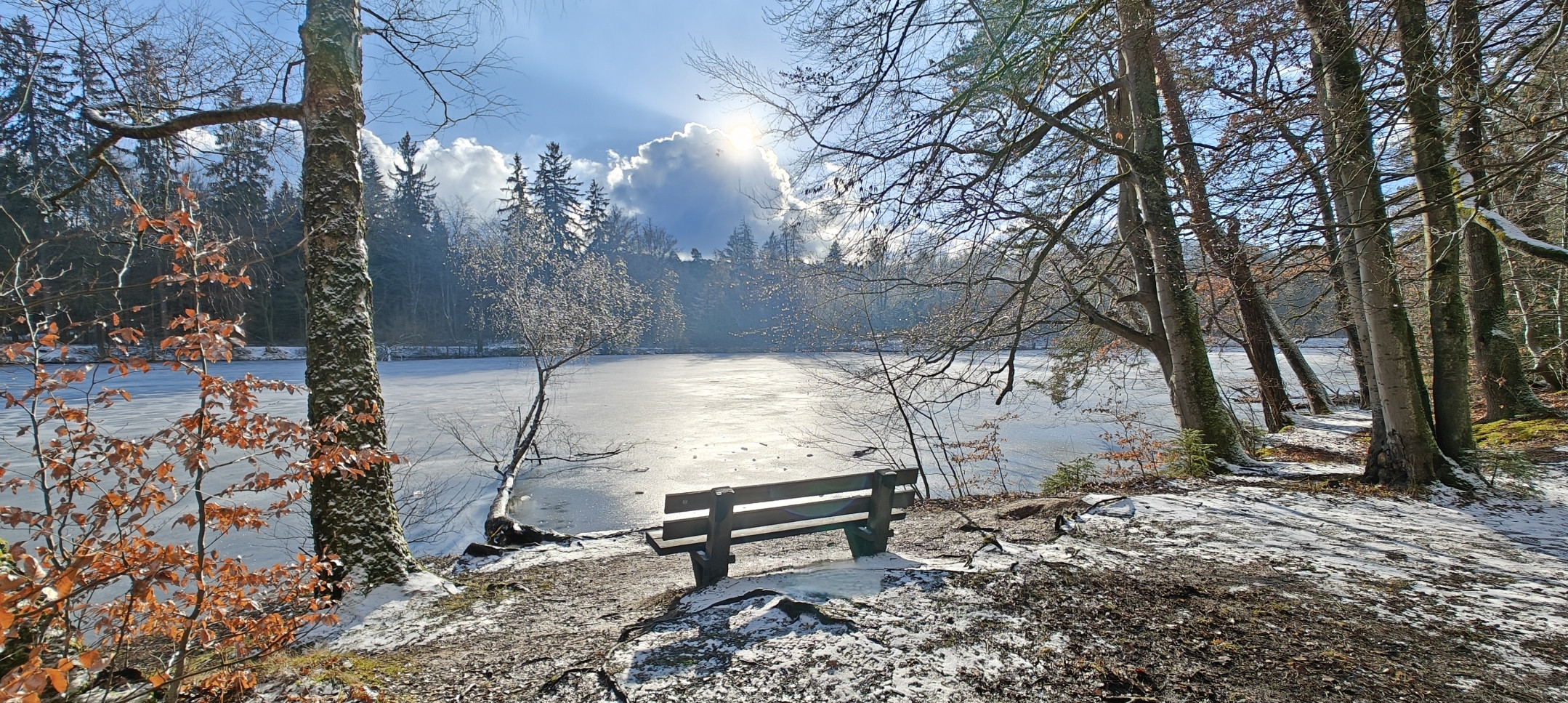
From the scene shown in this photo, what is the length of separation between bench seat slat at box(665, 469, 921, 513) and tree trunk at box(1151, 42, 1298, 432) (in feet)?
8.42

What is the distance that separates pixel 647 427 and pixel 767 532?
10.6m

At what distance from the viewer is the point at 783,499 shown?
4.06 metres

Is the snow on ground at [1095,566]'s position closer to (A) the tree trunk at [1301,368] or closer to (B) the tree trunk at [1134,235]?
(B) the tree trunk at [1134,235]

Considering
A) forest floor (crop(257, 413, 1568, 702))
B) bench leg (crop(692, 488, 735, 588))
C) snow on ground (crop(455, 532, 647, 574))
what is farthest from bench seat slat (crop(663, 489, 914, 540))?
snow on ground (crop(455, 532, 647, 574))

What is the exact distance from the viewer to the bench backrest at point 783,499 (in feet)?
12.4

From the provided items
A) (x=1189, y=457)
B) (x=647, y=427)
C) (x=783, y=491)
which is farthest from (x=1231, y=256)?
(x=647, y=427)

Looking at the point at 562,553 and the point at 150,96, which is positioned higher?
the point at 150,96

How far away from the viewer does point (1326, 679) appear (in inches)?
89.7

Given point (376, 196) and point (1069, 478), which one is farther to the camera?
point (376, 196)

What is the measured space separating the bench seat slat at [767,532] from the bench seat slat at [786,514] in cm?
4

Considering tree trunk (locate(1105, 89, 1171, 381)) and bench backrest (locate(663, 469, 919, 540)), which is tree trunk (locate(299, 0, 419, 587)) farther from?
tree trunk (locate(1105, 89, 1171, 381))

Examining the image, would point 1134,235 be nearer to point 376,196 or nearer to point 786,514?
point 786,514

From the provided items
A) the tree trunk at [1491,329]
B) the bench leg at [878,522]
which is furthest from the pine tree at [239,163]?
the tree trunk at [1491,329]

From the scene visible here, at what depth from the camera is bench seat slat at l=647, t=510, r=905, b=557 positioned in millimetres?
3836
